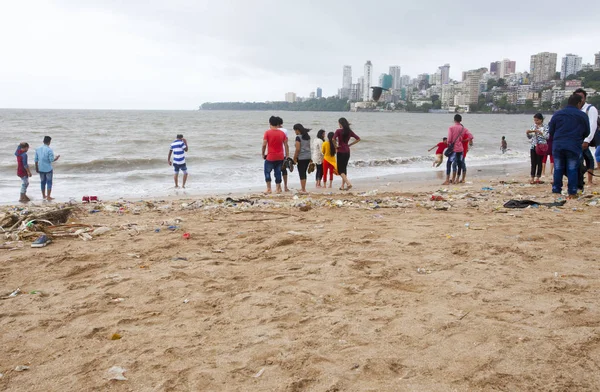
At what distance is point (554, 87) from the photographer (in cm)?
11906

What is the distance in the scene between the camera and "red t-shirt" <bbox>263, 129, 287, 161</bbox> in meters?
9.86

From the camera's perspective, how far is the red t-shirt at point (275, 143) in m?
9.86

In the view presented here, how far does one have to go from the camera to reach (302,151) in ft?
35.7

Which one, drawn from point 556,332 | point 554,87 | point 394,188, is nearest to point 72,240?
point 556,332

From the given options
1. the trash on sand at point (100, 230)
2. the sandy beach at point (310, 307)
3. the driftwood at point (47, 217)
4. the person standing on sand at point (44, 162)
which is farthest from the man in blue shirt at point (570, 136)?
the person standing on sand at point (44, 162)

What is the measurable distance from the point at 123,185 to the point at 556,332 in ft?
42.9

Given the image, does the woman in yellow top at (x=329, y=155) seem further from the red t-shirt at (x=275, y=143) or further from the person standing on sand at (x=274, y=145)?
the red t-shirt at (x=275, y=143)

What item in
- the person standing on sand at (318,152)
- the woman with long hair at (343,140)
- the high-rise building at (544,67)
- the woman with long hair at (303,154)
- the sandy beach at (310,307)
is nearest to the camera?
the sandy beach at (310,307)

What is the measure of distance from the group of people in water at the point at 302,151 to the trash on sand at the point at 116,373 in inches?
287

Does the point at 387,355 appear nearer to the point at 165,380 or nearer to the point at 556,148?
the point at 165,380

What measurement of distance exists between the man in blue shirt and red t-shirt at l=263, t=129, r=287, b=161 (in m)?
5.22

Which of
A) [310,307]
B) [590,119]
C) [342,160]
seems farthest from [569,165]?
[310,307]

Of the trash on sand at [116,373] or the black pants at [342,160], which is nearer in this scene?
the trash on sand at [116,373]

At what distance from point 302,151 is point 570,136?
18.3ft
